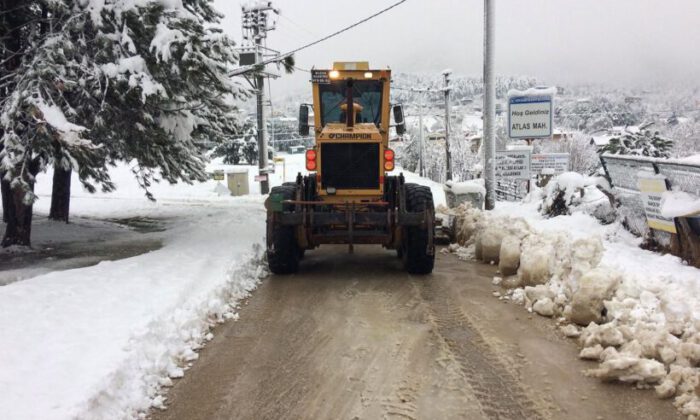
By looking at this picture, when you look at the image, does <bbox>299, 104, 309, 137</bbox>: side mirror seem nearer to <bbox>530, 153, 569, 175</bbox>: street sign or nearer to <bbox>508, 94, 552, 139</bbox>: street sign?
<bbox>508, 94, 552, 139</bbox>: street sign

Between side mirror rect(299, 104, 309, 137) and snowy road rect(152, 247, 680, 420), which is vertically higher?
side mirror rect(299, 104, 309, 137)

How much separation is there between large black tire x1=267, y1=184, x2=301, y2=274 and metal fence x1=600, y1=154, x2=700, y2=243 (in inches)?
195

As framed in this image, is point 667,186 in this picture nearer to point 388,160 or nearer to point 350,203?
point 388,160

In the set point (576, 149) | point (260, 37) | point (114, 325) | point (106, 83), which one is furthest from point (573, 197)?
point (576, 149)

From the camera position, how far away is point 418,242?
790 cm

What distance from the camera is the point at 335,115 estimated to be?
947 centimetres

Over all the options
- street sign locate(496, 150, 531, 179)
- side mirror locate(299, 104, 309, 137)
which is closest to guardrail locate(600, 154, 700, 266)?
street sign locate(496, 150, 531, 179)

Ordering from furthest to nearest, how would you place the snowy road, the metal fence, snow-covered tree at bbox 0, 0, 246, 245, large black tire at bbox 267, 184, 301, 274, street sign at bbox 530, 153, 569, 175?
street sign at bbox 530, 153, 569, 175 → large black tire at bbox 267, 184, 301, 274 → snow-covered tree at bbox 0, 0, 246, 245 → the metal fence → the snowy road

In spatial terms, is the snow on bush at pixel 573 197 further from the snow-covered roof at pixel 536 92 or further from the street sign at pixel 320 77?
the street sign at pixel 320 77

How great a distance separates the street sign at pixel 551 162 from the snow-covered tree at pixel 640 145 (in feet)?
9.33

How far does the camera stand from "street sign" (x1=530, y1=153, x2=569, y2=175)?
1425 centimetres

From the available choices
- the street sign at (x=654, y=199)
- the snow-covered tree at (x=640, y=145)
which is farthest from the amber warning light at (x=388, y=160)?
the snow-covered tree at (x=640, y=145)

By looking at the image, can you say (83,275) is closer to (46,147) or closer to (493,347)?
(46,147)

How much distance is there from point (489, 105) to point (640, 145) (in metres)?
7.59
